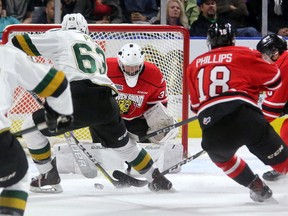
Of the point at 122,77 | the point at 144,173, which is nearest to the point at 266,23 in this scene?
the point at 122,77

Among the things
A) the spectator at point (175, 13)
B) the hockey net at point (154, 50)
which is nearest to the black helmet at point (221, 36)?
the hockey net at point (154, 50)

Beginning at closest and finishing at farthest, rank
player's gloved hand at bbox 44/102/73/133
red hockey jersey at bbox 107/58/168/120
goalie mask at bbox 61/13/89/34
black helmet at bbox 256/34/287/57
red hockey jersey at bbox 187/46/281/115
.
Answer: player's gloved hand at bbox 44/102/73/133 → red hockey jersey at bbox 187/46/281/115 → goalie mask at bbox 61/13/89/34 → black helmet at bbox 256/34/287/57 → red hockey jersey at bbox 107/58/168/120

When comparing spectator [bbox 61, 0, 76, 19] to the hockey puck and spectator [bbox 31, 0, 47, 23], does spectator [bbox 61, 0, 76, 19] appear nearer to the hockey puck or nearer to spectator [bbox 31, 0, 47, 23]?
spectator [bbox 31, 0, 47, 23]

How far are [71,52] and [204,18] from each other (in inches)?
105

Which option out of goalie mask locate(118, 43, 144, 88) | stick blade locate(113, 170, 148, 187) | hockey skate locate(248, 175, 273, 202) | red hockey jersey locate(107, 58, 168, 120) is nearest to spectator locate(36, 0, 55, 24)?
red hockey jersey locate(107, 58, 168, 120)

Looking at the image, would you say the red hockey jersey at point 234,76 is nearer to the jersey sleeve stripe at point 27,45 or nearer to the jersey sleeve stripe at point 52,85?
the jersey sleeve stripe at point 27,45

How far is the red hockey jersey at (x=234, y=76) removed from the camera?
4.00 meters

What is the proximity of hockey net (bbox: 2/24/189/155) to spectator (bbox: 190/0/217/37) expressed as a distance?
1111 millimetres

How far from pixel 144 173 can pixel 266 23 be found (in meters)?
2.40

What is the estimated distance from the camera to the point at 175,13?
21.2 ft

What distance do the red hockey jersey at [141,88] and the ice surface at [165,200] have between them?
0.44m

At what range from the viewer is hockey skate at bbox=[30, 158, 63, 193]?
14.7 ft

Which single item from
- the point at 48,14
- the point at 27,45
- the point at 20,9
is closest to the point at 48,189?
the point at 27,45

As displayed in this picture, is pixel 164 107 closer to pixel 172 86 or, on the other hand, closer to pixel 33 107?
pixel 172 86
